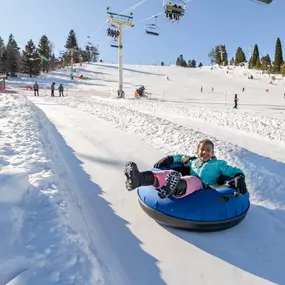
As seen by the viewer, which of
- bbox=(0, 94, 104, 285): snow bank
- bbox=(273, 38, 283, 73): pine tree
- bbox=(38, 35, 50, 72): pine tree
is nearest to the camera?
bbox=(0, 94, 104, 285): snow bank

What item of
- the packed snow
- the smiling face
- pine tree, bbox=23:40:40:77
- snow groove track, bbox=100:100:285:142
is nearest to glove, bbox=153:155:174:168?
the smiling face

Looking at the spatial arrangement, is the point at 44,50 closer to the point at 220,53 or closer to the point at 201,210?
the point at 220,53

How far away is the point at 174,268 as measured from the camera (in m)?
2.70

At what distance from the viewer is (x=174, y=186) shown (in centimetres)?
299

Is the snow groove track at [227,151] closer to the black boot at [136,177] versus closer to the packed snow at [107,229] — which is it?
the packed snow at [107,229]

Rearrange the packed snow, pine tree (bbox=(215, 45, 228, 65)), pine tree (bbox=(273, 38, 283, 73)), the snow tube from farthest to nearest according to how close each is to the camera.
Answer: pine tree (bbox=(215, 45, 228, 65)) < pine tree (bbox=(273, 38, 283, 73)) < the snow tube < the packed snow

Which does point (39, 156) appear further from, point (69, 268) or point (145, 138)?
point (145, 138)

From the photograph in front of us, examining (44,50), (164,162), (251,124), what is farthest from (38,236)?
(44,50)

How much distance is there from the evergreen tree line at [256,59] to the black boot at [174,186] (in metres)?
53.1

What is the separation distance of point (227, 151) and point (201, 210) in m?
3.35

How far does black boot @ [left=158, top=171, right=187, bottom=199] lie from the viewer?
2992 millimetres

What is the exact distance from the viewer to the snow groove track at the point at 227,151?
178 inches

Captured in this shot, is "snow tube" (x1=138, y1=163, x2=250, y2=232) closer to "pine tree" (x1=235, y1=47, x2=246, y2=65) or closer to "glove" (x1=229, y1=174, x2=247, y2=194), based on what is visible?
"glove" (x1=229, y1=174, x2=247, y2=194)

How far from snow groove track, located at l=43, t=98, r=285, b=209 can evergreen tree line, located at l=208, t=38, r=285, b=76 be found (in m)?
48.0
